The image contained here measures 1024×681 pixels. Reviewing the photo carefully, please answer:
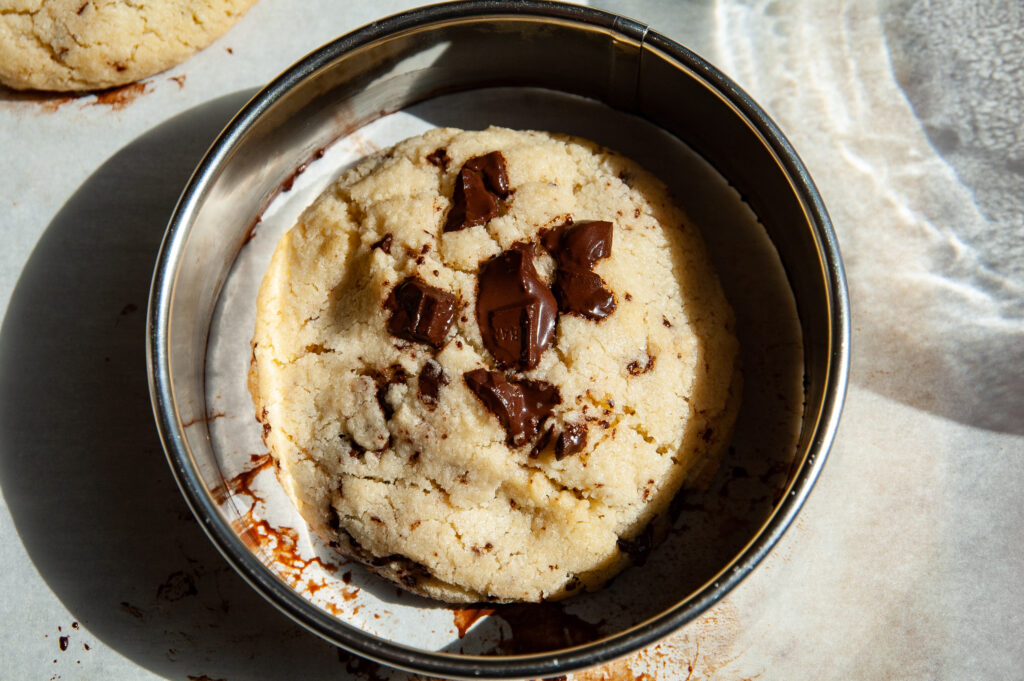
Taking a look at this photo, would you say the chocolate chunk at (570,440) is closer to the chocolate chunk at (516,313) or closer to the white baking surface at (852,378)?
the chocolate chunk at (516,313)

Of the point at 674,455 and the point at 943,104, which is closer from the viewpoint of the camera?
the point at 674,455

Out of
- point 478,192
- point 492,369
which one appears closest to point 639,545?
point 492,369

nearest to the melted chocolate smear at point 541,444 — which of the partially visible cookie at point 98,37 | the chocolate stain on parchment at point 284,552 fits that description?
the chocolate stain on parchment at point 284,552

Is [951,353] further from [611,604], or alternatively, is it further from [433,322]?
[433,322]

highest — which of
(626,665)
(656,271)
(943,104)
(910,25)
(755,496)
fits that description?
(910,25)

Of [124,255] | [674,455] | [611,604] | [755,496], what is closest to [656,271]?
[674,455]

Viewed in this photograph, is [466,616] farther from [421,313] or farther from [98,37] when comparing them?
[98,37]

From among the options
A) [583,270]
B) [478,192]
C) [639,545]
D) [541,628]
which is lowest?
[541,628]
